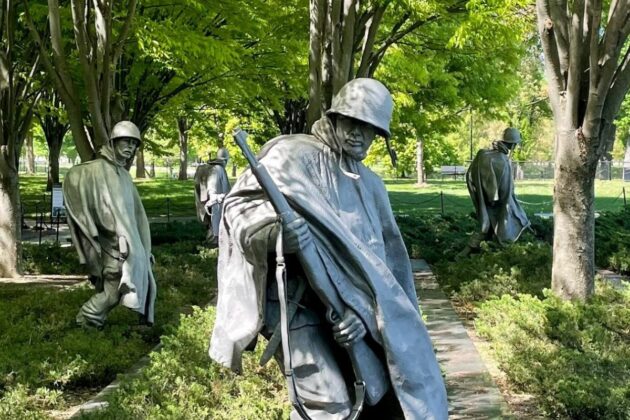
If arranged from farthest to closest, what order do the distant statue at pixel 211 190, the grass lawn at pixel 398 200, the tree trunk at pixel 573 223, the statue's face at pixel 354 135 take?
the grass lawn at pixel 398 200 → the distant statue at pixel 211 190 → the tree trunk at pixel 573 223 → the statue's face at pixel 354 135

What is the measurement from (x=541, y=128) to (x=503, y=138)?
70357mm

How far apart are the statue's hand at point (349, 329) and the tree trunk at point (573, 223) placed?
6389 mm

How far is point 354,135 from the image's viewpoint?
355 cm

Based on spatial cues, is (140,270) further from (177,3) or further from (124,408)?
(177,3)

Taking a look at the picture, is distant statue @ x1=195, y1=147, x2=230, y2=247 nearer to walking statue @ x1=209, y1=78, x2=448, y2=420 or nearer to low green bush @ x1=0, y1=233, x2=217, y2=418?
low green bush @ x1=0, y1=233, x2=217, y2=418

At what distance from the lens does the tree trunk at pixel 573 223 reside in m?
9.17

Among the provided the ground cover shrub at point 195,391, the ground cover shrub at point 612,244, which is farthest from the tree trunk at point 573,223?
the ground cover shrub at point 612,244

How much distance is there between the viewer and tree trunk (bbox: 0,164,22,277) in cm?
1361

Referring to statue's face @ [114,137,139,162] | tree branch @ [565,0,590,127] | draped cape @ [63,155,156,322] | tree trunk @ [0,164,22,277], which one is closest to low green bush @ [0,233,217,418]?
draped cape @ [63,155,156,322]

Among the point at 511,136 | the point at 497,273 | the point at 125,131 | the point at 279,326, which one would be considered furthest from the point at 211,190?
the point at 279,326

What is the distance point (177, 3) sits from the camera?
47.1 feet

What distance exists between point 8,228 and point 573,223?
8861mm

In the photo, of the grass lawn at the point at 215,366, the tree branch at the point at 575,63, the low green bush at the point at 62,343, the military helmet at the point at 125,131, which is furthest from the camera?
the tree branch at the point at 575,63

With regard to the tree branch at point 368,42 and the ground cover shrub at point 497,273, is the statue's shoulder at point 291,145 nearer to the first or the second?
the ground cover shrub at point 497,273
